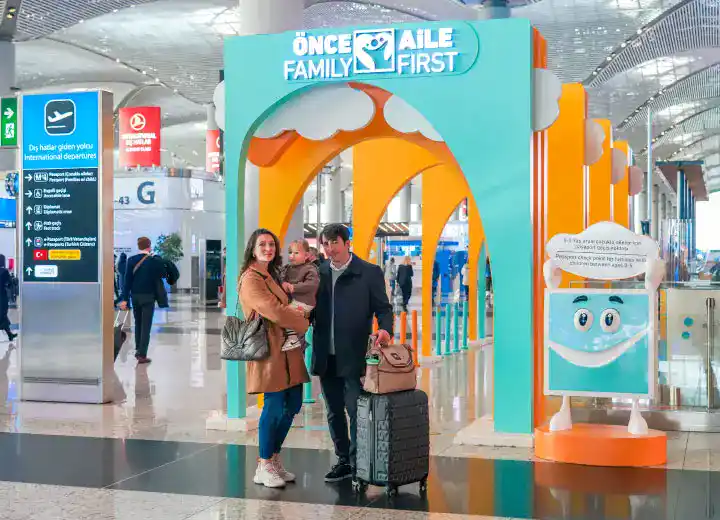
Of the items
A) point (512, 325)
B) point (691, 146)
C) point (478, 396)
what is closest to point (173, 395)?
point (478, 396)

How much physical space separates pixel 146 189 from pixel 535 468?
87.4ft

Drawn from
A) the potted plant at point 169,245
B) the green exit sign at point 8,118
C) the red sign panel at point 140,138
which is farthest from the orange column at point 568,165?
the red sign panel at point 140,138

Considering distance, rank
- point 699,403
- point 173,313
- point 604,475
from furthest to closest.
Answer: point 173,313
point 699,403
point 604,475

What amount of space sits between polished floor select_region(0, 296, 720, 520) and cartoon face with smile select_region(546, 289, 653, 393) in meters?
0.60

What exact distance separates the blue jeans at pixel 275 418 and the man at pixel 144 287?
22.2 feet

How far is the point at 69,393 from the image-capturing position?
9031 mm

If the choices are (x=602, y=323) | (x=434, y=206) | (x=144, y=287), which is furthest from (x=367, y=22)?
(x=602, y=323)

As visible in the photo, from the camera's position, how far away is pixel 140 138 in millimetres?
32219

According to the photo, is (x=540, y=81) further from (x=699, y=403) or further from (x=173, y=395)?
(x=173, y=395)

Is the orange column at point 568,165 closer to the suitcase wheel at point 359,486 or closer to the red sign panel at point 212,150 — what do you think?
the suitcase wheel at point 359,486

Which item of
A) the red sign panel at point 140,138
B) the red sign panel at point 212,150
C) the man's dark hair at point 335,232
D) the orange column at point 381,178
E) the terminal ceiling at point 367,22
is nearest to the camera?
the man's dark hair at point 335,232

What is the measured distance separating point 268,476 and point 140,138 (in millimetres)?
27761

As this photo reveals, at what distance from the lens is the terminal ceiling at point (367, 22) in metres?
21.0

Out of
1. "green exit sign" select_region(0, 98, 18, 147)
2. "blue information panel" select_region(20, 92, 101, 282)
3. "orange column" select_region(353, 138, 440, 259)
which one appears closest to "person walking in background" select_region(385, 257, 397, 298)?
"green exit sign" select_region(0, 98, 18, 147)
